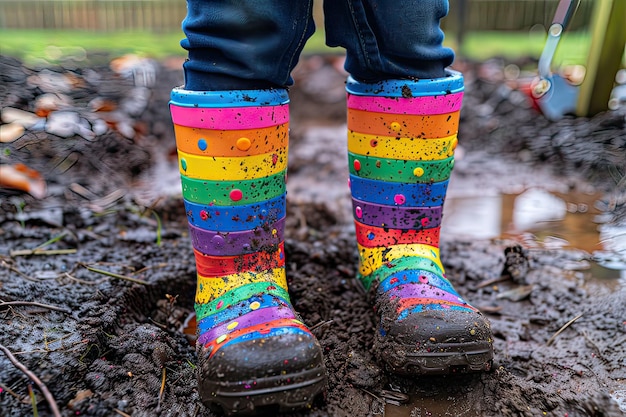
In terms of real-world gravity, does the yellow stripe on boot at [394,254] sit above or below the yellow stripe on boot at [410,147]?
below

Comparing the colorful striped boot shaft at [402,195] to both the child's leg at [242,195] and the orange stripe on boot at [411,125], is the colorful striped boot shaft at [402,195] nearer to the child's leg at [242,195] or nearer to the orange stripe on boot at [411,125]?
the orange stripe on boot at [411,125]

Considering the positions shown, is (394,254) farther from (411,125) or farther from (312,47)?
(312,47)

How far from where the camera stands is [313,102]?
337 cm

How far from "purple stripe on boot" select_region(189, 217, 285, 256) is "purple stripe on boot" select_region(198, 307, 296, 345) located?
0.38 ft

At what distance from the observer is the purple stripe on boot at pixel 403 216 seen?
1.03 meters

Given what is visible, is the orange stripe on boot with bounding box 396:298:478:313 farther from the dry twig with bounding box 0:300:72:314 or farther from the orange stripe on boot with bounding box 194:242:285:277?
the dry twig with bounding box 0:300:72:314

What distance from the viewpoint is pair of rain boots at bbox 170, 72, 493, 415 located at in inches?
30.0

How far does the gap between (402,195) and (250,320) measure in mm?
383

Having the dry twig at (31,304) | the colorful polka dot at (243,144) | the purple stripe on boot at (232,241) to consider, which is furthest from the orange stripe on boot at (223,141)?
the dry twig at (31,304)

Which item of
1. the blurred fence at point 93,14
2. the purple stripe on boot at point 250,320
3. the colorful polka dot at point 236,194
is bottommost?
the blurred fence at point 93,14

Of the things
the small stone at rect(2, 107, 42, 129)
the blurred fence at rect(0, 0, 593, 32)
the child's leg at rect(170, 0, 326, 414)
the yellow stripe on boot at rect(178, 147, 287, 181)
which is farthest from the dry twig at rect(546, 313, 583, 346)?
the blurred fence at rect(0, 0, 593, 32)

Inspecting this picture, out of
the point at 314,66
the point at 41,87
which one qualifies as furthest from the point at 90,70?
the point at 314,66

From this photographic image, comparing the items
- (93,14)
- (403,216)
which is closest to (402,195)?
(403,216)

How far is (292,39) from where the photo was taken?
87cm
